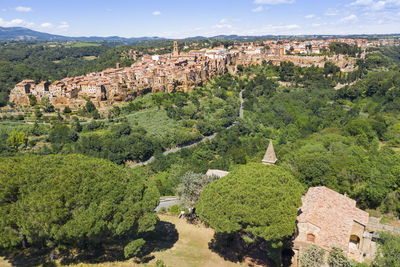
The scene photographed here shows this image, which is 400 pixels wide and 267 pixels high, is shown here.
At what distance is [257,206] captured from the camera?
61.2ft

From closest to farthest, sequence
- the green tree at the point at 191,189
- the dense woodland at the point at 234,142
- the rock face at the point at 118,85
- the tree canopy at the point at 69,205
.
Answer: the tree canopy at the point at 69,205, the dense woodland at the point at 234,142, the green tree at the point at 191,189, the rock face at the point at 118,85

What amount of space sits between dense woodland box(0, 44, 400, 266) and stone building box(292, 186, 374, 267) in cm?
152

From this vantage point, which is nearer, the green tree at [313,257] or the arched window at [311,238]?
the green tree at [313,257]

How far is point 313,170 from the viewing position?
1207 inches

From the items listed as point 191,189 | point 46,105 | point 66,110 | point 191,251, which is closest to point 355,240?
point 191,251

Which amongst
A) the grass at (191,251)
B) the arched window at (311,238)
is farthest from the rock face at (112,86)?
the arched window at (311,238)

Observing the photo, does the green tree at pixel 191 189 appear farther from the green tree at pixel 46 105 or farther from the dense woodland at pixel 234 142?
the green tree at pixel 46 105

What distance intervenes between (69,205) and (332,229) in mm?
17848

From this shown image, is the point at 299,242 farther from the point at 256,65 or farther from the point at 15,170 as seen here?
the point at 256,65

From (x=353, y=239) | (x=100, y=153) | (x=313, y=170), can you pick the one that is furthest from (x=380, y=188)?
(x=100, y=153)

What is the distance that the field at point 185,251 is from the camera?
64.7 ft

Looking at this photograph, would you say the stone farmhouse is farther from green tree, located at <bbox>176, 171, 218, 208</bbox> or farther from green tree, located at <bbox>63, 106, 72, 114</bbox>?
green tree, located at <bbox>63, 106, 72, 114</bbox>

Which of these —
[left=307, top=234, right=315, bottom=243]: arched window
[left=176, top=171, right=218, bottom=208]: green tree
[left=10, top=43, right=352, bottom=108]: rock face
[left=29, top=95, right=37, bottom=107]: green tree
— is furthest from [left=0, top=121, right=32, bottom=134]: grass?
[left=307, top=234, right=315, bottom=243]: arched window

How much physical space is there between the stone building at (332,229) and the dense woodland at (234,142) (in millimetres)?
1524
